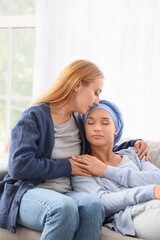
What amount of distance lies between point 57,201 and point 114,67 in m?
1.54

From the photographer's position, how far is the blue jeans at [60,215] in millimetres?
1390

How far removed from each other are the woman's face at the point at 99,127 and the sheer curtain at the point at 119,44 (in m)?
0.93

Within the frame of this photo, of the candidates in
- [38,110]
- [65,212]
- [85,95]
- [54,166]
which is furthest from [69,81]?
[65,212]

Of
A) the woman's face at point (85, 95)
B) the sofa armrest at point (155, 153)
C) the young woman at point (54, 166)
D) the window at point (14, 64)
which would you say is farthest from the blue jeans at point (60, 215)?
the window at point (14, 64)

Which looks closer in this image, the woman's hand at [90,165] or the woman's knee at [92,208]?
Result: the woman's knee at [92,208]

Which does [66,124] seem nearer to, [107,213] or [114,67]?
Result: [107,213]

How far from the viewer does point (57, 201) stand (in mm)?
1447

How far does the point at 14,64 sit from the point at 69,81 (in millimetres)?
1933

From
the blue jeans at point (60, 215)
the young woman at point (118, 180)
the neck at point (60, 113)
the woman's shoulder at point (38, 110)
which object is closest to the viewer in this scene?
the blue jeans at point (60, 215)

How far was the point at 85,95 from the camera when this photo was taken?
176cm

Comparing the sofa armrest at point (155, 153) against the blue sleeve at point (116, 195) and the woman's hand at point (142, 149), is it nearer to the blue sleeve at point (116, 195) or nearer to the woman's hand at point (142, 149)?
the woman's hand at point (142, 149)

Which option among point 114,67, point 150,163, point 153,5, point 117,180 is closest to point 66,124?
point 117,180

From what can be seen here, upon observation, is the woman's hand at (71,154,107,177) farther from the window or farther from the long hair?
the window

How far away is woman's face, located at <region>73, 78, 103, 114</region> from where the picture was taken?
5.77 feet
